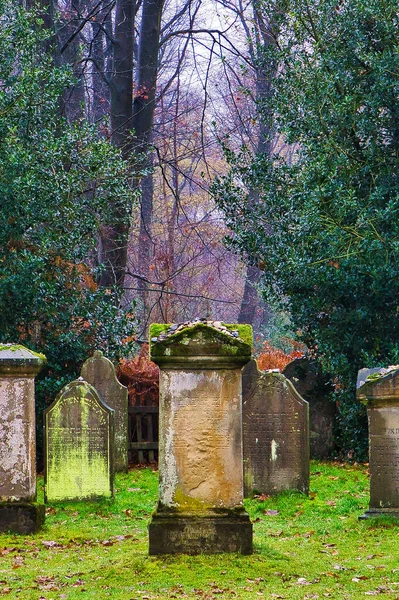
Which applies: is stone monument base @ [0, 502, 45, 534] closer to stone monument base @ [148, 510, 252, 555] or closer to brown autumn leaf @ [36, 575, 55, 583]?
brown autumn leaf @ [36, 575, 55, 583]

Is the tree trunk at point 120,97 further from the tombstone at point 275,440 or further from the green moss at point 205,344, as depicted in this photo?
the green moss at point 205,344

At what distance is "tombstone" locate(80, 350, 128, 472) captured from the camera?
566 inches

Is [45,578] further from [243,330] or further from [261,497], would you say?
[261,497]

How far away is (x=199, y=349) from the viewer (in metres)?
7.55

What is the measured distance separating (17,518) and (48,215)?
6.35 m

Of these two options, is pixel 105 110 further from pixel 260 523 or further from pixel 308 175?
pixel 260 523

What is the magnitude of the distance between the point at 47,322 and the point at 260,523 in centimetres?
617

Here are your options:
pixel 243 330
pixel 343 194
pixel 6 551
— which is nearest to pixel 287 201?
pixel 343 194

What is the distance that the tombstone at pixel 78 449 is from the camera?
1099cm

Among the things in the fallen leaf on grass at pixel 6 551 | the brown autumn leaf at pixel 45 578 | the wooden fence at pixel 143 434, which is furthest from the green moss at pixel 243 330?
the wooden fence at pixel 143 434

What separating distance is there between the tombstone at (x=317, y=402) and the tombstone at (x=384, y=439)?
19.2ft

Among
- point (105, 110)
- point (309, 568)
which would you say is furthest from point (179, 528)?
point (105, 110)

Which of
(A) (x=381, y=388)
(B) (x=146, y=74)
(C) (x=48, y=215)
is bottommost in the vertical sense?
(A) (x=381, y=388)

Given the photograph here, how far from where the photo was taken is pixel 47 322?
1475 cm
